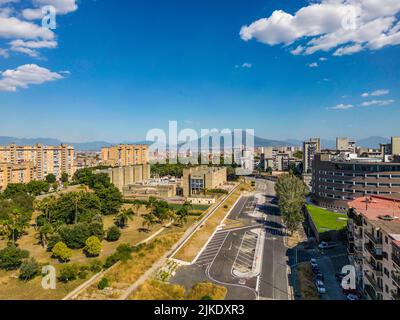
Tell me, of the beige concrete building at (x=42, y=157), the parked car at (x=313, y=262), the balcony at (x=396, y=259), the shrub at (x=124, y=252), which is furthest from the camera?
the beige concrete building at (x=42, y=157)

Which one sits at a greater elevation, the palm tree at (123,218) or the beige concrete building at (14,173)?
the beige concrete building at (14,173)

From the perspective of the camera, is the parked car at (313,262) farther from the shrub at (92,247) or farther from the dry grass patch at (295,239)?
the shrub at (92,247)

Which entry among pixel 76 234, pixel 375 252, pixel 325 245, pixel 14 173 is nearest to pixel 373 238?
pixel 375 252

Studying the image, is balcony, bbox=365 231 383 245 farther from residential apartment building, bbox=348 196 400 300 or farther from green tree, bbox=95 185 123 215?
green tree, bbox=95 185 123 215

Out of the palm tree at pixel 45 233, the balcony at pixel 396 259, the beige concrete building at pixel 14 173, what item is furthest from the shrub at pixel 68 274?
the beige concrete building at pixel 14 173

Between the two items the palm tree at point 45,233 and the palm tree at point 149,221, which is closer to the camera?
the palm tree at point 45,233

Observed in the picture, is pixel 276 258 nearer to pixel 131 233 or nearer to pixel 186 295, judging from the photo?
pixel 186 295

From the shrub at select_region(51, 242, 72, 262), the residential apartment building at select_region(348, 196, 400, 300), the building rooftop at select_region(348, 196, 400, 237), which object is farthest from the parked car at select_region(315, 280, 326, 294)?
the shrub at select_region(51, 242, 72, 262)
